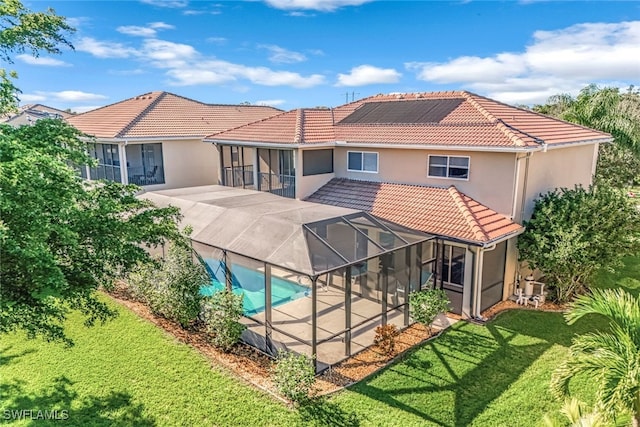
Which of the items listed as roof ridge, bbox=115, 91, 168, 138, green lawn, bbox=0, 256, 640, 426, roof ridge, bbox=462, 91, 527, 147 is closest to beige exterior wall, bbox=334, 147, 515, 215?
roof ridge, bbox=462, 91, 527, 147

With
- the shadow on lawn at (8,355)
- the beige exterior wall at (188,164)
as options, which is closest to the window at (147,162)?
the beige exterior wall at (188,164)

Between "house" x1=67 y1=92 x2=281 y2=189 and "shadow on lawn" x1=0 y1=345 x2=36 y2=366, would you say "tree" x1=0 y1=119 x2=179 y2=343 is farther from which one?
"house" x1=67 y1=92 x2=281 y2=189

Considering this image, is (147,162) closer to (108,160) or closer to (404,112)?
(108,160)

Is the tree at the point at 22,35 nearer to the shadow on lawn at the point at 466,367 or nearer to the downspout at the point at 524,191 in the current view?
the shadow on lawn at the point at 466,367

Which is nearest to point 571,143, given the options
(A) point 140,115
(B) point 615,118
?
(B) point 615,118

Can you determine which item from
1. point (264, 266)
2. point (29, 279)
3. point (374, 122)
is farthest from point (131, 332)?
point (374, 122)

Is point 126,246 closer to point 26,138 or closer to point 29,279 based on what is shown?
point 29,279

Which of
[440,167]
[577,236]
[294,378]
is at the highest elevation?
[440,167]
